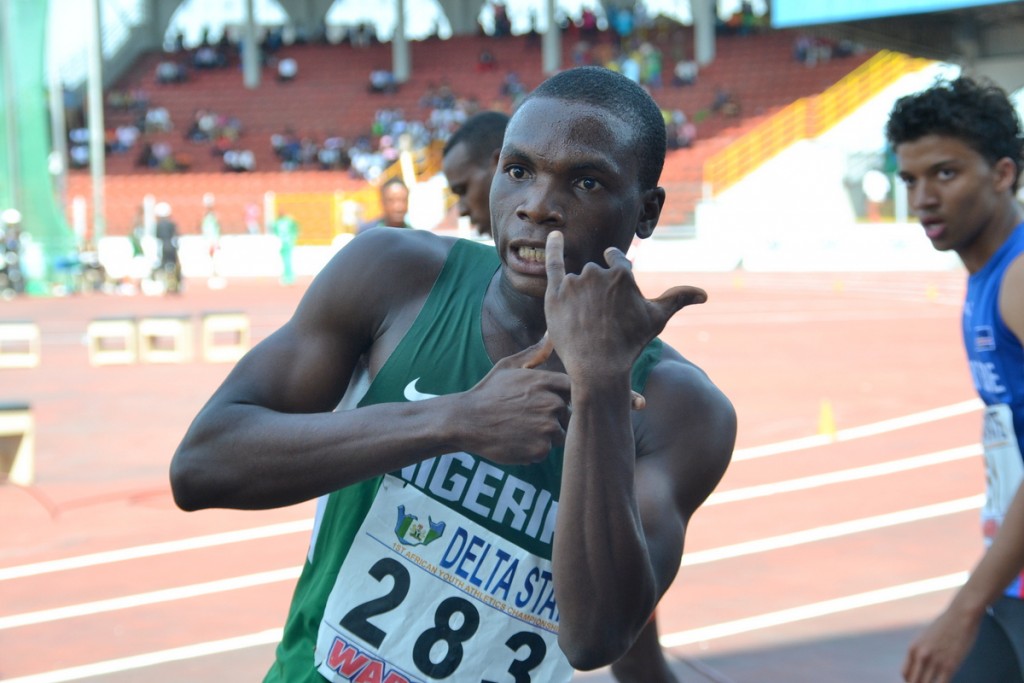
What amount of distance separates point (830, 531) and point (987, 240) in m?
4.22

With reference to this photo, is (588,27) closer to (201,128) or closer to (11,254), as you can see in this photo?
(201,128)

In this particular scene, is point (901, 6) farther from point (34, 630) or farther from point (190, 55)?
point (190, 55)

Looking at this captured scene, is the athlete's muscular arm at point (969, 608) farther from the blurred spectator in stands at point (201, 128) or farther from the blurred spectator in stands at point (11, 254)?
the blurred spectator in stands at point (201, 128)

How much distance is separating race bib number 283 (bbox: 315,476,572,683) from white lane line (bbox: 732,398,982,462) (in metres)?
7.00

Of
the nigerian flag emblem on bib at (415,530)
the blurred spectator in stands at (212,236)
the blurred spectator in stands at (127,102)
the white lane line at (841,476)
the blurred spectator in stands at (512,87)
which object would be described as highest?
the nigerian flag emblem on bib at (415,530)

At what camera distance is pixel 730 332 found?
57.1 feet

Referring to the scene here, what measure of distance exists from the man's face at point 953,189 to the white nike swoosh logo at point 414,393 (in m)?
1.59

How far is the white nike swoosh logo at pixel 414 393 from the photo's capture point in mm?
2086

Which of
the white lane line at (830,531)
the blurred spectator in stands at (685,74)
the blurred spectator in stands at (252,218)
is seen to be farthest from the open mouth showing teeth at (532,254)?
the blurred spectator in stands at (685,74)

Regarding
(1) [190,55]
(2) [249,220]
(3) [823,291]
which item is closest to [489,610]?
(3) [823,291]

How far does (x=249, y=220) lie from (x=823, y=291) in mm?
16926

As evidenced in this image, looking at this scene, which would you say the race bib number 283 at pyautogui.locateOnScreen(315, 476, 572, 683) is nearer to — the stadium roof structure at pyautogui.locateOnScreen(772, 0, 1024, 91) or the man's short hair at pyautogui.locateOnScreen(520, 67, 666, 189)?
the man's short hair at pyautogui.locateOnScreen(520, 67, 666, 189)

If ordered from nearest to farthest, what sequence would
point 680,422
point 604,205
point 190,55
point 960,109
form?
1. point 604,205
2. point 680,422
3. point 960,109
4. point 190,55

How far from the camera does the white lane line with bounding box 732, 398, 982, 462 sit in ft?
30.8
